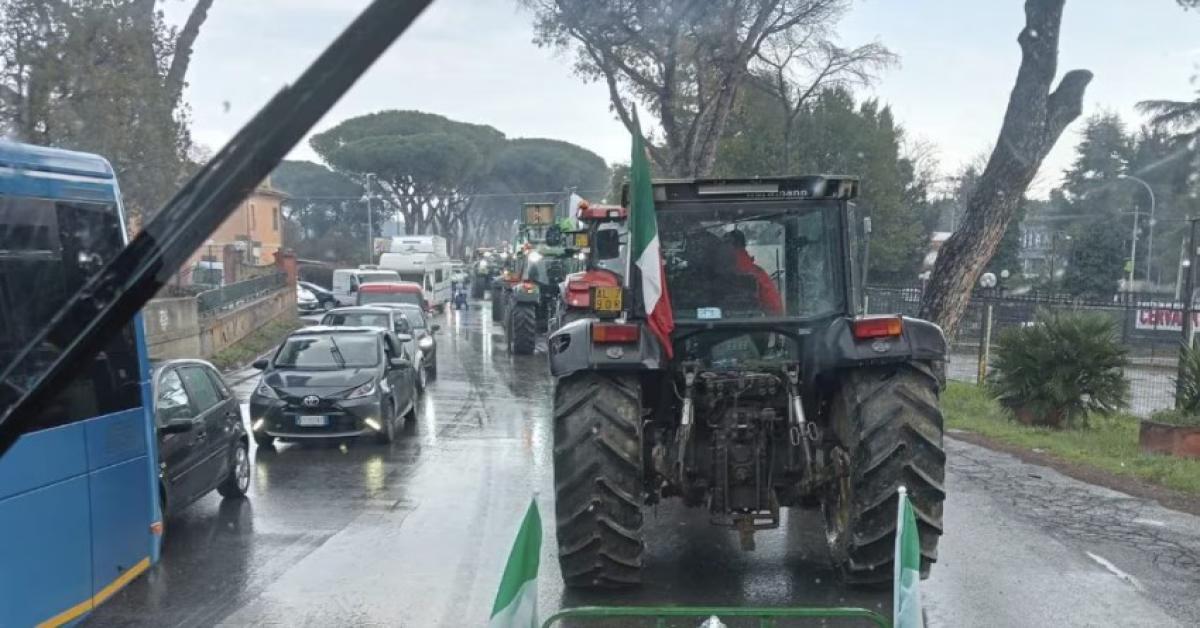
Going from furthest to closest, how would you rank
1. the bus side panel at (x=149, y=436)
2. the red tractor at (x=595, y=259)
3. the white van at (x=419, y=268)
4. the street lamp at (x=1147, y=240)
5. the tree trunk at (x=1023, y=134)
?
the street lamp at (x=1147, y=240) → the white van at (x=419, y=268) → the tree trunk at (x=1023, y=134) → the red tractor at (x=595, y=259) → the bus side panel at (x=149, y=436)

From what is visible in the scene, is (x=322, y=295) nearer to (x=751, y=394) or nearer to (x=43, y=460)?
(x=751, y=394)

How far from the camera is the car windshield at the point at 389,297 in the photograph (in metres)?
25.2

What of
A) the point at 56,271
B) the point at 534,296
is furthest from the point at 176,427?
the point at 534,296

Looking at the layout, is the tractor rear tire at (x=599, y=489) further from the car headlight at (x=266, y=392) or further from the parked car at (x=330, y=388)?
the car headlight at (x=266, y=392)

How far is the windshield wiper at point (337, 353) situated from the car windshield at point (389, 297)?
11.0m

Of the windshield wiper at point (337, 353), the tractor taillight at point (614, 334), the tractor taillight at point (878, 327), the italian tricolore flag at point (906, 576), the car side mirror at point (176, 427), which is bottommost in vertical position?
the windshield wiper at point (337, 353)

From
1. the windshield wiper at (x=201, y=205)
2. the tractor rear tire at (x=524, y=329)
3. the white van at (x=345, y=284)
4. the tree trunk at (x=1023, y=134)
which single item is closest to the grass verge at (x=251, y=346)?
the tractor rear tire at (x=524, y=329)

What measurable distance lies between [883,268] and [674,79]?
1883 cm

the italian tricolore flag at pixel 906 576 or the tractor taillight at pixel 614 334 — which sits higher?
the tractor taillight at pixel 614 334

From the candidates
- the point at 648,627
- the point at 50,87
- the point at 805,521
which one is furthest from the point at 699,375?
the point at 50,87

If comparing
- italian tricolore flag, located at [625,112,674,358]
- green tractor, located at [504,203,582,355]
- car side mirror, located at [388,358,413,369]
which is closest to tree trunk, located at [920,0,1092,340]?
car side mirror, located at [388,358,413,369]

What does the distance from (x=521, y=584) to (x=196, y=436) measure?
18.7 ft

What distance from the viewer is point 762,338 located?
7250 millimetres

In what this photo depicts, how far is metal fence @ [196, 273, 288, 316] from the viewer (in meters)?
22.5
